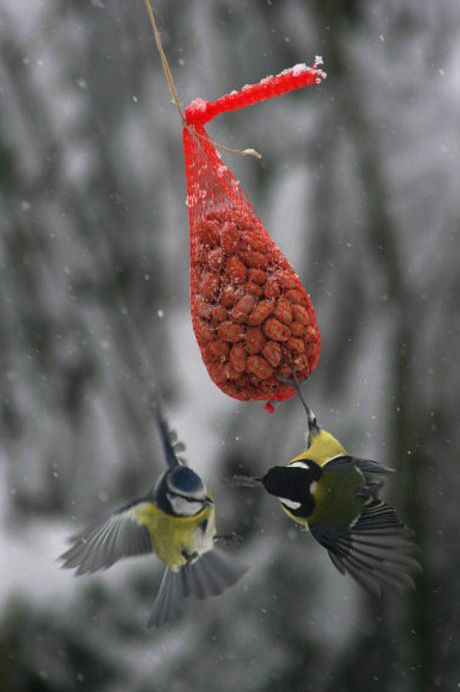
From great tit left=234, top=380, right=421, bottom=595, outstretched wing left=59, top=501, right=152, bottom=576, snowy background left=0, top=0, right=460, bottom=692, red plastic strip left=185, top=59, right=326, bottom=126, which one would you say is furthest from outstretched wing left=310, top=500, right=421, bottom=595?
snowy background left=0, top=0, right=460, bottom=692

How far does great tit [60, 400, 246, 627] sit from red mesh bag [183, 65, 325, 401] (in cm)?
14

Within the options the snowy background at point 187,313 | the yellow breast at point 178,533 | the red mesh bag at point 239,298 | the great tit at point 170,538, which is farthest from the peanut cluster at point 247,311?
the snowy background at point 187,313

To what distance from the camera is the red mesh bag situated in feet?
3.75

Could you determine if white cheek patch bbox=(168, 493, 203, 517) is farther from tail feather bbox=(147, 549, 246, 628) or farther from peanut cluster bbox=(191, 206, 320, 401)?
peanut cluster bbox=(191, 206, 320, 401)

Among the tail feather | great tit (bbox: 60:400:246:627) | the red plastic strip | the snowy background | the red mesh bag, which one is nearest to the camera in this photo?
the red plastic strip

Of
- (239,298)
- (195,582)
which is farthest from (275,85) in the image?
(195,582)

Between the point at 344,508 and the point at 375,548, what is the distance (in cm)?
8

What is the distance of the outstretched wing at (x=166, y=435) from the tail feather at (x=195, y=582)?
0.19m

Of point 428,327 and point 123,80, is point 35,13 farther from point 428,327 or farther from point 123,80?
point 428,327

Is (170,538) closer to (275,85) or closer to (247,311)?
(247,311)

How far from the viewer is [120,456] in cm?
260

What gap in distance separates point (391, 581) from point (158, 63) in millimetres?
1955

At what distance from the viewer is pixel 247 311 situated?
3.75 feet

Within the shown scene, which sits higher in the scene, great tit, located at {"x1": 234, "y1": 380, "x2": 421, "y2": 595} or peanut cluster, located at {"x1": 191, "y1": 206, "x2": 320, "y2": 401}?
peanut cluster, located at {"x1": 191, "y1": 206, "x2": 320, "y2": 401}
